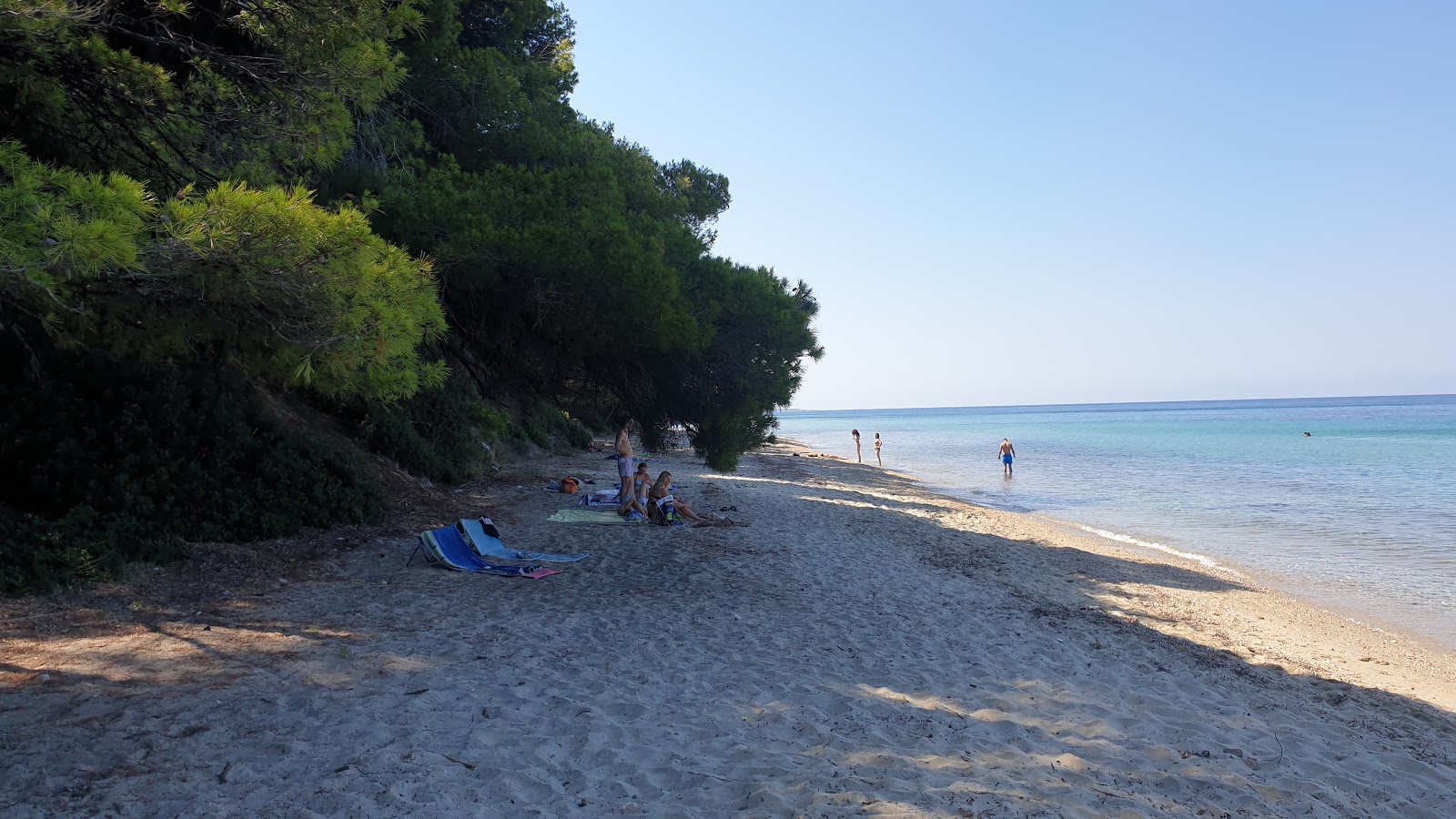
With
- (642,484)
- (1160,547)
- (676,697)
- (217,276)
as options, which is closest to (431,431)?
(642,484)

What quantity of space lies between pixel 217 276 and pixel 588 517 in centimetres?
753

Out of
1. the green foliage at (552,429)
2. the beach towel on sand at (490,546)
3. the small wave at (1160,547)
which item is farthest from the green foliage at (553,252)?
the green foliage at (552,429)

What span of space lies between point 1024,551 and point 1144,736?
8.48 meters

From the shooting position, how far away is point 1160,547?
16.1m

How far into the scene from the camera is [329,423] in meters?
13.0

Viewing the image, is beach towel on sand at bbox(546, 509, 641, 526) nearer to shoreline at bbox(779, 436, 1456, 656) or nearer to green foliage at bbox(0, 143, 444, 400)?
green foliage at bbox(0, 143, 444, 400)

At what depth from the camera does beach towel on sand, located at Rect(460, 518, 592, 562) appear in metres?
8.99

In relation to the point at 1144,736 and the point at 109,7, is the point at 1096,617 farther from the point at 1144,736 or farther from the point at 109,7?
the point at 109,7

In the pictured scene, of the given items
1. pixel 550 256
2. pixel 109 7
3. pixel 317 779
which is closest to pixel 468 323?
pixel 550 256

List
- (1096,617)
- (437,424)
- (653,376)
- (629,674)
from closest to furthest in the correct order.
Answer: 1. (629,674)
2. (1096,617)
3. (653,376)
4. (437,424)

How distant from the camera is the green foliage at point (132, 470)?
23.5 feet

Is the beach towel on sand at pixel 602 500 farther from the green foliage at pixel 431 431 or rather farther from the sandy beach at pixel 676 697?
the sandy beach at pixel 676 697

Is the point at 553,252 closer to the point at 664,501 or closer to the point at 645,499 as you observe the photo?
the point at 664,501

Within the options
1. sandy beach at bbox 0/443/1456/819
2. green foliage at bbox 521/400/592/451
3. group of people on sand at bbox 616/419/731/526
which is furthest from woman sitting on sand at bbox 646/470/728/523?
green foliage at bbox 521/400/592/451
